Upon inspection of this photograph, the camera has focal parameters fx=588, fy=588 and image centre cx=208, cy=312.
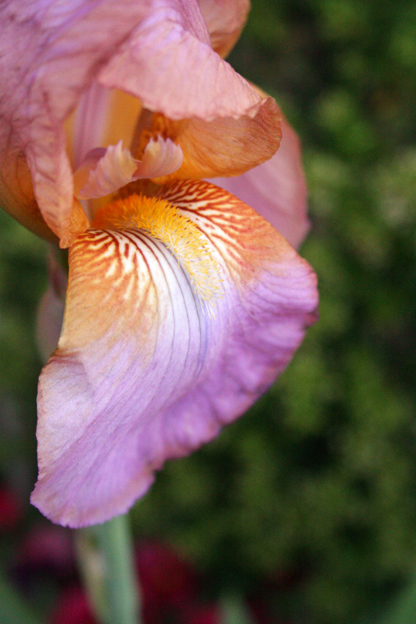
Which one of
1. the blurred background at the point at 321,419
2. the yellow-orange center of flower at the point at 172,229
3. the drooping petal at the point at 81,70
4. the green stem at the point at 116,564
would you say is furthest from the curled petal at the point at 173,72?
the blurred background at the point at 321,419

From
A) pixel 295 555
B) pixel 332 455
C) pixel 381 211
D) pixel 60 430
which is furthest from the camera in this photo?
pixel 295 555

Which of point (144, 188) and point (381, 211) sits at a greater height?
point (144, 188)

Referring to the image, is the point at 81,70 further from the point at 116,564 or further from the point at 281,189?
the point at 116,564

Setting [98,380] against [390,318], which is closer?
[98,380]

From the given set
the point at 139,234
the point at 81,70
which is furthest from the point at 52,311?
the point at 81,70

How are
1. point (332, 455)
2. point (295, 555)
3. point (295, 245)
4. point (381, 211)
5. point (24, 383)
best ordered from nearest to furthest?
1. point (295, 245)
2. point (381, 211)
3. point (332, 455)
4. point (295, 555)
5. point (24, 383)

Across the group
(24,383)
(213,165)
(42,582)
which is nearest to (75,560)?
(42,582)

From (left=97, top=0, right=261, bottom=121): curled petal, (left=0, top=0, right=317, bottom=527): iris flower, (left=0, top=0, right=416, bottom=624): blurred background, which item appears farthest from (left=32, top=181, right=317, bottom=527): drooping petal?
(left=0, top=0, right=416, bottom=624): blurred background

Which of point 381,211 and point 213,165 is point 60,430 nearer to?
point 213,165
